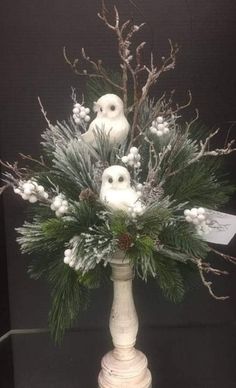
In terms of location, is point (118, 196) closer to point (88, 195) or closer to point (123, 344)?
point (88, 195)

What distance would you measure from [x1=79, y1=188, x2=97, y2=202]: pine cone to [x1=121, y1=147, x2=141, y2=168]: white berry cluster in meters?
0.06

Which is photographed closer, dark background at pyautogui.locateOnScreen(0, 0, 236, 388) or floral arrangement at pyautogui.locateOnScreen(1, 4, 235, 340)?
floral arrangement at pyautogui.locateOnScreen(1, 4, 235, 340)

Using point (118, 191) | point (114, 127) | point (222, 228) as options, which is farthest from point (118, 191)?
point (222, 228)

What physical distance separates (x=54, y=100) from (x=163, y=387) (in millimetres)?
555

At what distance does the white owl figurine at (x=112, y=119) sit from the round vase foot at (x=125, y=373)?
0.33 m

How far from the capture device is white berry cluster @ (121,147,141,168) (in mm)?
715

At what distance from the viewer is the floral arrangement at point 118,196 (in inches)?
27.5

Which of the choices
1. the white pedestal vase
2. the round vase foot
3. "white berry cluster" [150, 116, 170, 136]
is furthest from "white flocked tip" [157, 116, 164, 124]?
the round vase foot

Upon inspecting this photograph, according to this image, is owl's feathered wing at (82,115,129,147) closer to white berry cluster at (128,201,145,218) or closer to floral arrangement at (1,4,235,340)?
floral arrangement at (1,4,235,340)

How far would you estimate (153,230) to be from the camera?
0.70 meters

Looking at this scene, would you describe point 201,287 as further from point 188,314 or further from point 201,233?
point 201,233

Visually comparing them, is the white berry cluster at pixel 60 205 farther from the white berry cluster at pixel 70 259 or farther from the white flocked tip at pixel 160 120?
the white flocked tip at pixel 160 120

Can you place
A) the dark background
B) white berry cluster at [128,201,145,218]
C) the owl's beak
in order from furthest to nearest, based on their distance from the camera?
the dark background < the owl's beak < white berry cluster at [128,201,145,218]

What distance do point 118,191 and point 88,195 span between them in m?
0.04
